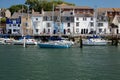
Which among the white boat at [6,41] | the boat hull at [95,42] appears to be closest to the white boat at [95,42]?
the boat hull at [95,42]

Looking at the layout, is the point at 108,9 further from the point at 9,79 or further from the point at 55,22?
the point at 9,79

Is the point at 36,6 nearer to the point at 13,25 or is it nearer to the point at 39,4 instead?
the point at 39,4

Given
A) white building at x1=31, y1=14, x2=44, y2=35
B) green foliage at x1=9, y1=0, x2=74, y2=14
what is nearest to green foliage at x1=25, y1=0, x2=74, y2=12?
green foliage at x1=9, y1=0, x2=74, y2=14

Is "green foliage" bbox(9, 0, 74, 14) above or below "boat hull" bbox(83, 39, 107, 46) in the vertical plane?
above

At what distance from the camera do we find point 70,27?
112 metres

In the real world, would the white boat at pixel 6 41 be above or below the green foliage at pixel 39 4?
below

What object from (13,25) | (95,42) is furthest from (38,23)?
(95,42)

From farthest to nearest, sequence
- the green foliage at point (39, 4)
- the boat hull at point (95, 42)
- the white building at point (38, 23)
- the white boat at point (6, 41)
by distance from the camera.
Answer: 1. the green foliage at point (39, 4)
2. the white building at point (38, 23)
3. the white boat at point (6, 41)
4. the boat hull at point (95, 42)

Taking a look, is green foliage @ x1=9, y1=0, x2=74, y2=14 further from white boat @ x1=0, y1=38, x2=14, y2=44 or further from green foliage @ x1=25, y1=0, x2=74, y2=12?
white boat @ x1=0, y1=38, x2=14, y2=44

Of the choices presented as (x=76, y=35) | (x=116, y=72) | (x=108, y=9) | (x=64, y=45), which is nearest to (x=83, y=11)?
(x=108, y=9)

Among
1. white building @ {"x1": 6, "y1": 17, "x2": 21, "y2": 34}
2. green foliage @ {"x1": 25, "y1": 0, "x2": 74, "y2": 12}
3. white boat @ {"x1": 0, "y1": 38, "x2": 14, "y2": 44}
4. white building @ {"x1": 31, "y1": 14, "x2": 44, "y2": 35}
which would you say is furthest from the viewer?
green foliage @ {"x1": 25, "y1": 0, "x2": 74, "y2": 12}

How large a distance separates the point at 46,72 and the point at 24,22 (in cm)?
7439

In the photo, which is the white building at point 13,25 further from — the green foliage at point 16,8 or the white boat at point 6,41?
the green foliage at point 16,8

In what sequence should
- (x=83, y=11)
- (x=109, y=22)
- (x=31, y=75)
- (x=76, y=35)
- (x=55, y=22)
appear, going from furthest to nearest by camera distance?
1. (x=83, y=11)
2. (x=109, y=22)
3. (x=55, y=22)
4. (x=76, y=35)
5. (x=31, y=75)
